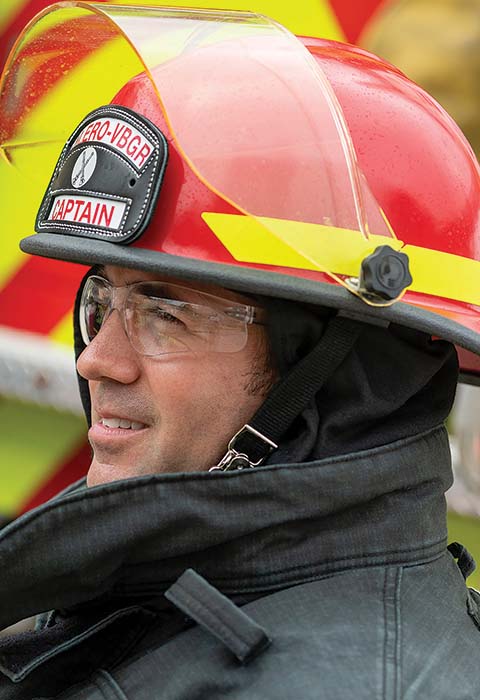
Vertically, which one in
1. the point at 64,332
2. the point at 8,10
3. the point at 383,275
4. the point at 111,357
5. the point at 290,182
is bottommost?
the point at 64,332

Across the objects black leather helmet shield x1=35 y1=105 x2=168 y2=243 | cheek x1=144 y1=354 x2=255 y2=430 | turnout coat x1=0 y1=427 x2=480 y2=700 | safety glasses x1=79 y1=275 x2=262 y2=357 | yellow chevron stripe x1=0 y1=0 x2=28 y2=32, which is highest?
yellow chevron stripe x1=0 y1=0 x2=28 y2=32

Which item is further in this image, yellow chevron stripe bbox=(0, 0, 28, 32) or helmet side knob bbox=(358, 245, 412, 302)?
yellow chevron stripe bbox=(0, 0, 28, 32)

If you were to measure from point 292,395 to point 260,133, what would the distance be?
40cm

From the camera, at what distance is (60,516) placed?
5.49 ft

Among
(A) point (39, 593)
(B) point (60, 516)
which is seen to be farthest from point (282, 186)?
(A) point (39, 593)

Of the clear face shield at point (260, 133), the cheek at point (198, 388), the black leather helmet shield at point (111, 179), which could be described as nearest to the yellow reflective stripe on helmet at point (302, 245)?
the clear face shield at point (260, 133)

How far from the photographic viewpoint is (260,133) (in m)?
1.79

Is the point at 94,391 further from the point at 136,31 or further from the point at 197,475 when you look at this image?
the point at 136,31

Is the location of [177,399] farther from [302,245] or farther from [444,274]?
[444,274]

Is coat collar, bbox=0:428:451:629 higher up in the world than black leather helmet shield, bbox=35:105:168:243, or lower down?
lower down

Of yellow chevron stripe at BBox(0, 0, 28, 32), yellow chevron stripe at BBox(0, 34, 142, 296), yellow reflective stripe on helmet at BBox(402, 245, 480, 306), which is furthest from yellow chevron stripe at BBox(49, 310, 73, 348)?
yellow reflective stripe on helmet at BBox(402, 245, 480, 306)

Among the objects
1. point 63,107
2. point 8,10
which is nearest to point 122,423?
point 63,107

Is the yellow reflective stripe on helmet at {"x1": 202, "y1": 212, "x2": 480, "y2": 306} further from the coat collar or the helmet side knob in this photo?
the coat collar

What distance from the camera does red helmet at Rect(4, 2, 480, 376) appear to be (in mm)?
1743
